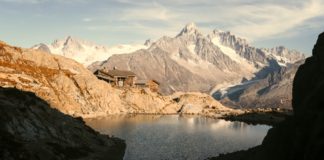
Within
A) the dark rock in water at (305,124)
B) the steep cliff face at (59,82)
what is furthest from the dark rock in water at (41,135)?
the steep cliff face at (59,82)

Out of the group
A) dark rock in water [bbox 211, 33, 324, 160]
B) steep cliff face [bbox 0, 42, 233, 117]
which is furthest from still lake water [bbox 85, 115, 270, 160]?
dark rock in water [bbox 211, 33, 324, 160]

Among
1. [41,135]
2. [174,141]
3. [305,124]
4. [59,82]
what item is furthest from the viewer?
[59,82]

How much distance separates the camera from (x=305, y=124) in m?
33.7

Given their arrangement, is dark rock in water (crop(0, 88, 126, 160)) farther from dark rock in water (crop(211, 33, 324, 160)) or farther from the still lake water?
dark rock in water (crop(211, 33, 324, 160))

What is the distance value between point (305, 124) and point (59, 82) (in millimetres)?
141987

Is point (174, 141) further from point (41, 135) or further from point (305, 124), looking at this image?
point (305, 124)

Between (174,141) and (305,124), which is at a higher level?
(305,124)

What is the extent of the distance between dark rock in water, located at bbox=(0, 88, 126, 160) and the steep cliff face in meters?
57.2

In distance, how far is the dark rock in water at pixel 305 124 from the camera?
2808 centimetres

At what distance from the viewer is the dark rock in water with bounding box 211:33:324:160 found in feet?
92.1

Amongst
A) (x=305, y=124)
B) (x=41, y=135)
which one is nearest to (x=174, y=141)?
(x=41, y=135)

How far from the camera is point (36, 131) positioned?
65312mm

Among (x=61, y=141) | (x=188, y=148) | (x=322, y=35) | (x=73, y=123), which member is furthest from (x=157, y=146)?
(x=322, y=35)

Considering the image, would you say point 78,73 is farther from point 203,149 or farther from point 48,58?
point 203,149
